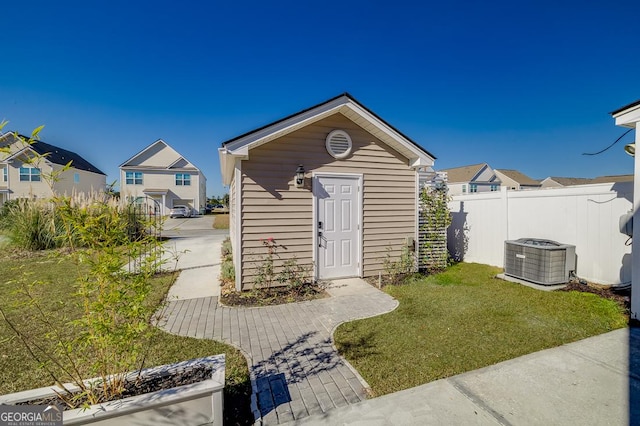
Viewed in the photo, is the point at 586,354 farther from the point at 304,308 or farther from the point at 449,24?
the point at 449,24

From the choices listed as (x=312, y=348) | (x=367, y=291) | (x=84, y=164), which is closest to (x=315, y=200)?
(x=367, y=291)

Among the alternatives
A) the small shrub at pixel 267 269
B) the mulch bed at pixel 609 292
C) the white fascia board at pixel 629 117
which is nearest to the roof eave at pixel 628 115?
the white fascia board at pixel 629 117

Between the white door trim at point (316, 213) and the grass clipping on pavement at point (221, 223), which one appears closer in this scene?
the white door trim at point (316, 213)

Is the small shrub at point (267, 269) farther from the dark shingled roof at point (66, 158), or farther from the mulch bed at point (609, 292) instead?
the dark shingled roof at point (66, 158)

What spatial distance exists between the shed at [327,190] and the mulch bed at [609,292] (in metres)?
3.14

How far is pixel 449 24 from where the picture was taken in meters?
8.70

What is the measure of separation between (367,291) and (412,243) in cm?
187

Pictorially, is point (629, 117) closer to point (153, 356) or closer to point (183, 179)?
point (153, 356)

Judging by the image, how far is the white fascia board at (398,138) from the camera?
5930mm

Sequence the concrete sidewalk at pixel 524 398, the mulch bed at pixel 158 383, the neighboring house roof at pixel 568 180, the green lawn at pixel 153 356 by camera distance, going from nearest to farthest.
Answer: the mulch bed at pixel 158 383
the concrete sidewalk at pixel 524 398
the green lawn at pixel 153 356
the neighboring house roof at pixel 568 180

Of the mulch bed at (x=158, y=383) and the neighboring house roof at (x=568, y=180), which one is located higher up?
the neighboring house roof at (x=568, y=180)

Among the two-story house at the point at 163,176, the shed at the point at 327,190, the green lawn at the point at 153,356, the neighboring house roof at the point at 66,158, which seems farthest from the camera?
A: the two-story house at the point at 163,176

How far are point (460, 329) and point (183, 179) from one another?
1330 inches

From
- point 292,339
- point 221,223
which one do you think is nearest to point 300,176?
point 292,339
